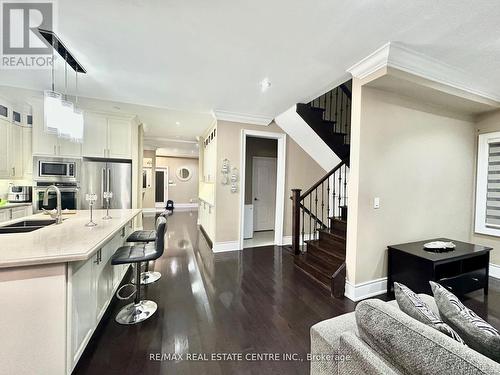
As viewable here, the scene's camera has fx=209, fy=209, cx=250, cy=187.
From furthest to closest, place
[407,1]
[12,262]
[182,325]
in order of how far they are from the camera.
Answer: [182,325], [407,1], [12,262]

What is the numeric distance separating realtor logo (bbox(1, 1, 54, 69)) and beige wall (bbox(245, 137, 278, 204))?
3.98 meters

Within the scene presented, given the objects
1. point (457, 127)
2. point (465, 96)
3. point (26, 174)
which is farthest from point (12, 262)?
point (457, 127)

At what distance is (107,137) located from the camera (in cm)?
413

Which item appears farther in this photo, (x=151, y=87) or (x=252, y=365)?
(x=151, y=87)

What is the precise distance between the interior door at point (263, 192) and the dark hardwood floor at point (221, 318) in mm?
2406

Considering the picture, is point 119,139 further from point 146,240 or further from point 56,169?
point 146,240

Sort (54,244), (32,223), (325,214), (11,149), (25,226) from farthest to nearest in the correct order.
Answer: (325,214) → (11,149) → (32,223) → (25,226) → (54,244)

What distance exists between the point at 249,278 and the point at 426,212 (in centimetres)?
271

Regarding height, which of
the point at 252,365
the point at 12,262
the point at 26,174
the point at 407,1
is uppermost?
the point at 407,1

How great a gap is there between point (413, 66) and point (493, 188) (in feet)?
8.87

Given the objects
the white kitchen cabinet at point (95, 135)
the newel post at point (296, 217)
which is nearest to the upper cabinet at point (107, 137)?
the white kitchen cabinet at point (95, 135)

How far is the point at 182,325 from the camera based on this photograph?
2053 millimetres

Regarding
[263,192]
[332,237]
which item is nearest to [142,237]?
[332,237]

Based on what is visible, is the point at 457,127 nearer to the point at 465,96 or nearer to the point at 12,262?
the point at 465,96
